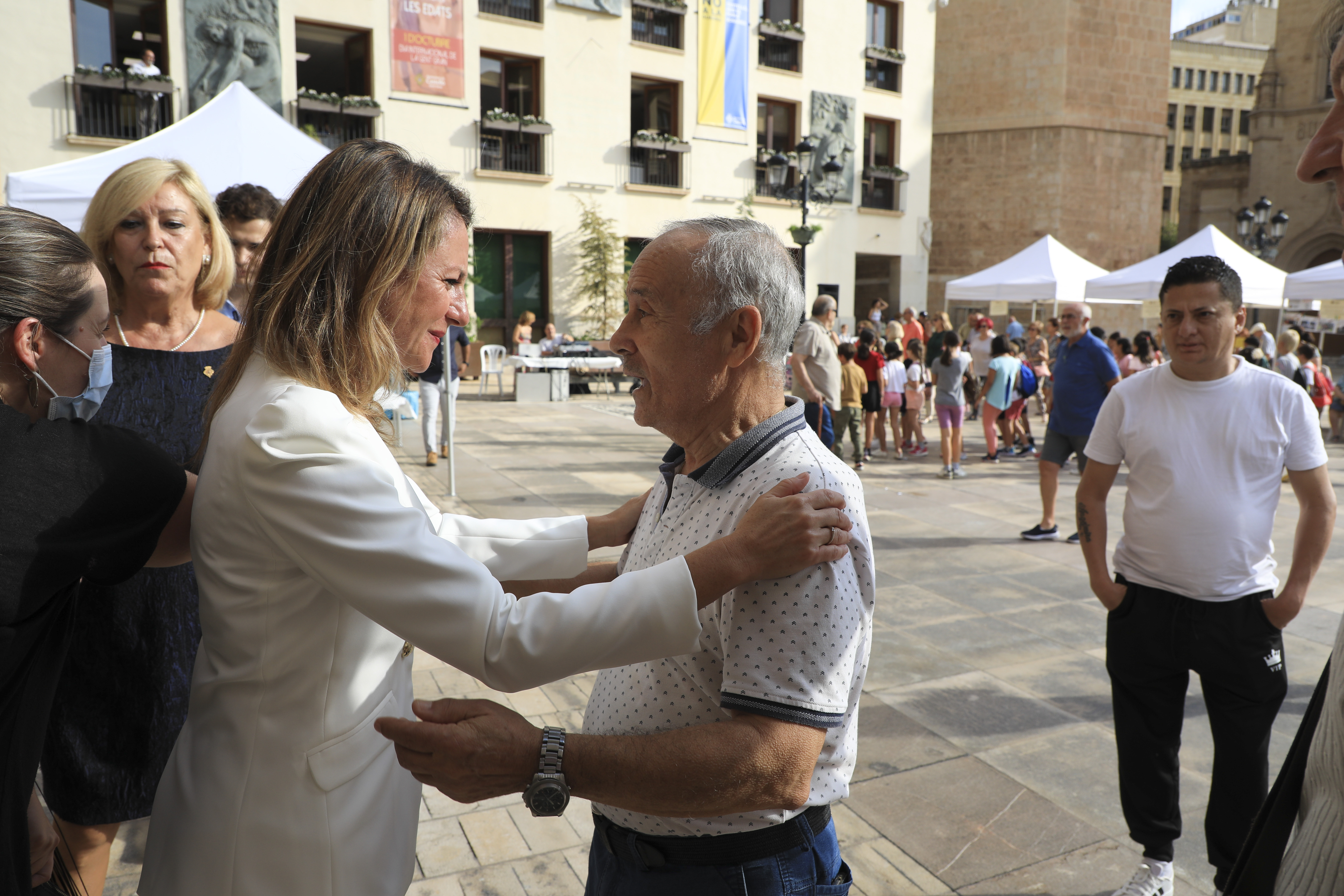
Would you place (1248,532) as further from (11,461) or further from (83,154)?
(83,154)

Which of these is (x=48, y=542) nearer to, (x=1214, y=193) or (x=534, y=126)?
(x=534, y=126)

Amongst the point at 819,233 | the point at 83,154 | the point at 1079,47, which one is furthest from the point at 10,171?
the point at 1079,47

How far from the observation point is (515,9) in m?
22.1

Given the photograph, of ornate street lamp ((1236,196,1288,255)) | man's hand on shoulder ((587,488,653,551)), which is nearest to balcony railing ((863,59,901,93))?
ornate street lamp ((1236,196,1288,255))

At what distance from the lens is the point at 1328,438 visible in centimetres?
1438

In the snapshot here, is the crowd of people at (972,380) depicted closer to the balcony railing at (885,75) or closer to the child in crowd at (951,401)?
the child in crowd at (951,401)

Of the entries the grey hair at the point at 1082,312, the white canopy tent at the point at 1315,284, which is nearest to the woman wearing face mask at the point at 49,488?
the grey hair at the point at 1082,312

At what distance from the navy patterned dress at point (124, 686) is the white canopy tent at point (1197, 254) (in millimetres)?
13599

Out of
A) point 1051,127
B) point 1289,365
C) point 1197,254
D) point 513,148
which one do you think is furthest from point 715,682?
point 1051,127

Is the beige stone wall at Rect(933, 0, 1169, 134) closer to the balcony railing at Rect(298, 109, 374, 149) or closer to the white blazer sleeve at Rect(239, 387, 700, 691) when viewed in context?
the balcony railing at Rect(298, 109, 374, 149)

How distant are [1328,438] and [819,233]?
47.7 ft

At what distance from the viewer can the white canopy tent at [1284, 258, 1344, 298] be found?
13.5 meters

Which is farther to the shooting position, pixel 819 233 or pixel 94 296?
pixel 819 233

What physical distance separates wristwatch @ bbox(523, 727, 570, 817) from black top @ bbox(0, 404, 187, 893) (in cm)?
67
